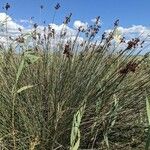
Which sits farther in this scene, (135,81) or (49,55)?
(49,55)

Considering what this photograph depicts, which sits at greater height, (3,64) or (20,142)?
(3,64)

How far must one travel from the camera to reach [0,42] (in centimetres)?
496

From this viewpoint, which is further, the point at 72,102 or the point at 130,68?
the point at 72,102

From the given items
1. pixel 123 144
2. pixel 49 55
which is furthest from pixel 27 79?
pixel 123 144

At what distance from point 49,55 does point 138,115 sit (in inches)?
54.7

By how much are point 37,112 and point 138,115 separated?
74cm

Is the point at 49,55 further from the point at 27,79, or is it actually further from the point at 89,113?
the point at 89,113

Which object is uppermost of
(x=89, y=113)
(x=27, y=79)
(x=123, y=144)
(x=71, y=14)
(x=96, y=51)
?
(x=71, y=14)

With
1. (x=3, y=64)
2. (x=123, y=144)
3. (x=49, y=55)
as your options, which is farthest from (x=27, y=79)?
(x=123, y=144)

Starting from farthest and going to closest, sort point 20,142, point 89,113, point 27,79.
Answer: point 27,79
point 89,113
point 20,142

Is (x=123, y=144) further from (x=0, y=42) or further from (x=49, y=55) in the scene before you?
(x=0, y=42)

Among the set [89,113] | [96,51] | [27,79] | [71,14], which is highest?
[71,14]

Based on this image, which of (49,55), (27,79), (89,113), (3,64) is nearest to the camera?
(89,113)

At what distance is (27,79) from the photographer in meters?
3.85
